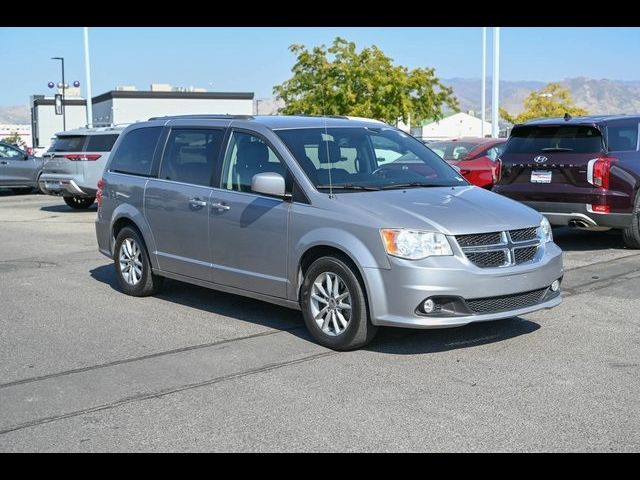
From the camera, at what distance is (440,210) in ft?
21.0

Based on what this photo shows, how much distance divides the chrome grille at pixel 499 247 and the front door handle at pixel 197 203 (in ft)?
8.31

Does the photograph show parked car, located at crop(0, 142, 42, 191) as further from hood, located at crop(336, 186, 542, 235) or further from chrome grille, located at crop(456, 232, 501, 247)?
chrome grille, located at crop(456, 232, 501, 247)

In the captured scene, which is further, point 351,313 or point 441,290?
point 351,313

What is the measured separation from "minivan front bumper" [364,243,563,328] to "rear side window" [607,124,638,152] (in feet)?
17.8

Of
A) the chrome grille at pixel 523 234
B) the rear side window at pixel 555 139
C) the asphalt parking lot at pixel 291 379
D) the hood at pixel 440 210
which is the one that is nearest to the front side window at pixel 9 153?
the asphalt parking lot at pixel 291 379

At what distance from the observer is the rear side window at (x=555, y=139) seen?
10977 mm

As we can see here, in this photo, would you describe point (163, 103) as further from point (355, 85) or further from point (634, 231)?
point (634, 231)

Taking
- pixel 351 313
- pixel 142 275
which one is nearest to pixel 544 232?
pixel 351 313

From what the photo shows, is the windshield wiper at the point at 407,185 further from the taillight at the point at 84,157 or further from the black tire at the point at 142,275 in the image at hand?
the taillight at the point at 84,157

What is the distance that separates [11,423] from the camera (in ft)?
16.2

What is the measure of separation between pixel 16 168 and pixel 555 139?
688 inches

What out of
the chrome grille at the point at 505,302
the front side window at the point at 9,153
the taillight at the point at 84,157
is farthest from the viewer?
Result: the front side window at the point at 9,153
